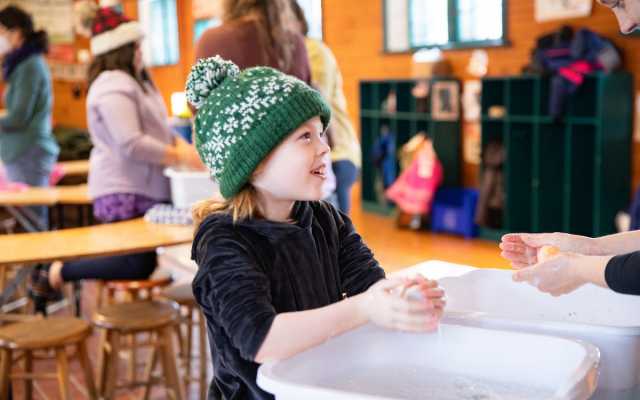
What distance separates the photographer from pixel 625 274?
47.9 inches

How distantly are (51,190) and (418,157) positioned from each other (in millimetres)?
3408

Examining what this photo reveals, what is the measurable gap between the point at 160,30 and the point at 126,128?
927cm

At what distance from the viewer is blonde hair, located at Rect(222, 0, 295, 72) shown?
8.38ft

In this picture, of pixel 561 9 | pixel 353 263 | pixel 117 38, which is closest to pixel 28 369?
pixel 117 38

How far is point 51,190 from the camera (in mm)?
4500

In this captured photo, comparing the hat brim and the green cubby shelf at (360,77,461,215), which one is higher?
the hat brim

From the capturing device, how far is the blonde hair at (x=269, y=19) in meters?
2.55

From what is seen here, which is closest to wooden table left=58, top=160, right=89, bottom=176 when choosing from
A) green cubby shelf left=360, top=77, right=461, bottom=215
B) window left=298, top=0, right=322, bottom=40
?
green cubby shelf left=360, top=77, right=461, bottom=215

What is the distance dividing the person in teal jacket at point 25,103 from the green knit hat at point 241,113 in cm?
348

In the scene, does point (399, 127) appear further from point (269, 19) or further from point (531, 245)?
point (531, 245)

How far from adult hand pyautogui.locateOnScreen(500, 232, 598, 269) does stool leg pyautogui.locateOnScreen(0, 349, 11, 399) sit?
200 centimetres

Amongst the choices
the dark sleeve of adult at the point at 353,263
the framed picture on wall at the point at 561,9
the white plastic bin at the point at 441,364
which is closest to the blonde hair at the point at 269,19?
the dark sleeve of adult at the point at 353,263

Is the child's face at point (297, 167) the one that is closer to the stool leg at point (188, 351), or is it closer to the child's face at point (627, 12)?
the child's face at point (627, 12)

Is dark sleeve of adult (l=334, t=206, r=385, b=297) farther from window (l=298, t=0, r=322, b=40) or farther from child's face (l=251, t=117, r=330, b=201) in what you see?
→ window (l=298, t=0, r=322, b=40)
